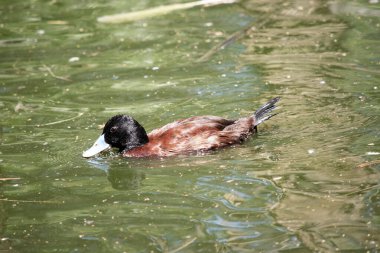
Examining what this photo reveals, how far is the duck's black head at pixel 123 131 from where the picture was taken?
9039 millimetres

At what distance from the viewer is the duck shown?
8711 mm

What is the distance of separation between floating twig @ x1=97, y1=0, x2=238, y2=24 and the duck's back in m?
5.46

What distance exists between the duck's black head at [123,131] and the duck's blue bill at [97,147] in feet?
0.16

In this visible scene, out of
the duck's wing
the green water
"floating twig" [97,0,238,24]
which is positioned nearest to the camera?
the green water

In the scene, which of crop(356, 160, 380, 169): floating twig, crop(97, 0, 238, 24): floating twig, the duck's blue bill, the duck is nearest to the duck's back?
the duck

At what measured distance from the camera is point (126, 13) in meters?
14.3

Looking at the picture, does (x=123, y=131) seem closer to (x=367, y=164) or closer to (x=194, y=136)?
(x=194, y=136)

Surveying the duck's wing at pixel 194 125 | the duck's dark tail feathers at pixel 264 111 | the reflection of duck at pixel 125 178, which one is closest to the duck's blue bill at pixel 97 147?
the reflection of duck at pixel 125 178

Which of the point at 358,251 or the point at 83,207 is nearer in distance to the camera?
the point at 358,251

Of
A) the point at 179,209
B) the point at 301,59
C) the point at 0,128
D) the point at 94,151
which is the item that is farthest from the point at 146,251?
the point at 301,59

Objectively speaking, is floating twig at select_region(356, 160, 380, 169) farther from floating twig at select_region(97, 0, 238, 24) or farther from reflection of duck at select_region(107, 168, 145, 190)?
floating twig at select_region(97, 0, 238, 24)

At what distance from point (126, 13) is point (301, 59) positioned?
4.07m

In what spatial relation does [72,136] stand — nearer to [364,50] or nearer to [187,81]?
[187,81]

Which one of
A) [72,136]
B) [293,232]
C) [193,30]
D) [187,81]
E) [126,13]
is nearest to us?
[293,232]
